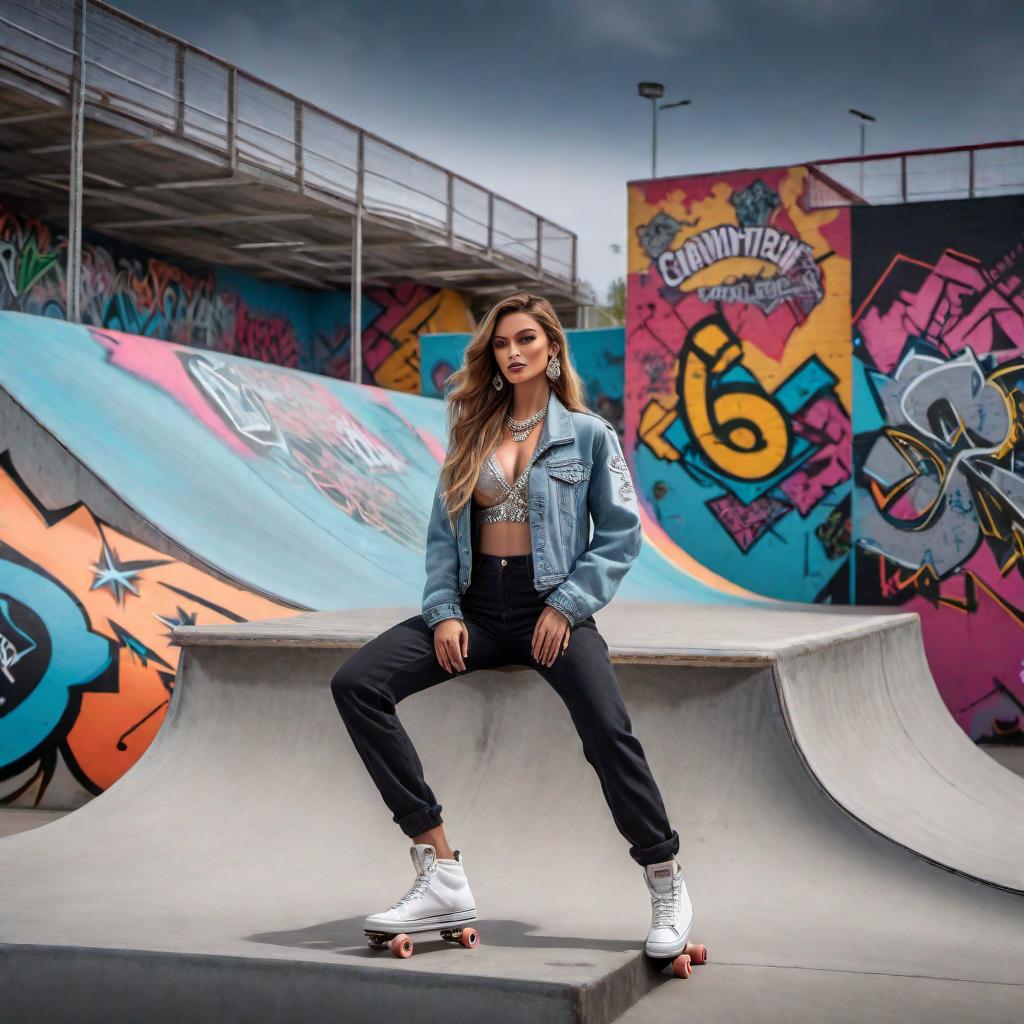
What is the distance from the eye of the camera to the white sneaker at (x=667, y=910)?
3.43 metres

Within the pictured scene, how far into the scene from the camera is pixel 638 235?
15836mm

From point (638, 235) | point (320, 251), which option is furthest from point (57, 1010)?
point (320, 251)

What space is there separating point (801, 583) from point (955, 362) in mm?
3120

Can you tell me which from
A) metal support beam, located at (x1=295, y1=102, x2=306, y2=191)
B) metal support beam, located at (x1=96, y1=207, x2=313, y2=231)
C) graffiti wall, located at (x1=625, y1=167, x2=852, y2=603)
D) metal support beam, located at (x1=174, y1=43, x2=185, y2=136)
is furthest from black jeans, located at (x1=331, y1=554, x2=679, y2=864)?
metal support beam, located at (x1=96, y1=207, x2=313, y2=231)

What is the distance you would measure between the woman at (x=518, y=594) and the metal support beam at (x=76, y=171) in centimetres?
906

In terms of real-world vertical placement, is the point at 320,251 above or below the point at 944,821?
above

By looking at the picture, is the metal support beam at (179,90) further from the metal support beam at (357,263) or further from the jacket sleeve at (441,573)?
the jacket sleeve at (441,573)

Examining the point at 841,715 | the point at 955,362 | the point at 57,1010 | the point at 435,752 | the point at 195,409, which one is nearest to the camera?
the point at 57,1010

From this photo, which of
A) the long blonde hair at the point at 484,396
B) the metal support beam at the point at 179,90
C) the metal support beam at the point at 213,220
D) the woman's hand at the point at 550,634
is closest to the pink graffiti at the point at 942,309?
the metal support beam at the point at 179,90

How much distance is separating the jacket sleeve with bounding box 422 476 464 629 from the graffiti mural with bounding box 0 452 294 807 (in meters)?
4.25

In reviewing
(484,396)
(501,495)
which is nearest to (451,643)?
(501,495)

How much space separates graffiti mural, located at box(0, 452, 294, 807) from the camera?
7.19 m

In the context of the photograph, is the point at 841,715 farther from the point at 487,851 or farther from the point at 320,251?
the point at 320,251

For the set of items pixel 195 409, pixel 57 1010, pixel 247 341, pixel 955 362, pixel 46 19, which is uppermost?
Answer: pixel 46 19
